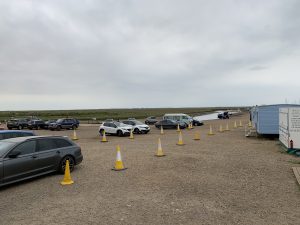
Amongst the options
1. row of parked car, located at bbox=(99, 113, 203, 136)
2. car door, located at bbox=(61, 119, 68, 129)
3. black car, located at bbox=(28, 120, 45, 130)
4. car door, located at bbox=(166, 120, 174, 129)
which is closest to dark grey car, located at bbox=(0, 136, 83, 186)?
row of parked car, located at bbox=(99, 113, 203, 136)

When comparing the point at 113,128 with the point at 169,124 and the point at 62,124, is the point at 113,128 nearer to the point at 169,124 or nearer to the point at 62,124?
the point at 169,124

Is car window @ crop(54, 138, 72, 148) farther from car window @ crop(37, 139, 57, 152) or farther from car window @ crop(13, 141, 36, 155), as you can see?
car window @ crop(13, 141, 36, 155)

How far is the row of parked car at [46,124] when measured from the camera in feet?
124

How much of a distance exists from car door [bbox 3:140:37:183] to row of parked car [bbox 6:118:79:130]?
29346 mm

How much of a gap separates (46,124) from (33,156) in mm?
33145

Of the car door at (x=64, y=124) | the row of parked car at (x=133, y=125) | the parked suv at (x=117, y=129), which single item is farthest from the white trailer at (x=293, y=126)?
the car door at (x=64, y=124)

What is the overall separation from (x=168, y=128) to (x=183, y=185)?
2714 centimetres

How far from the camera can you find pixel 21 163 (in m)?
8.88

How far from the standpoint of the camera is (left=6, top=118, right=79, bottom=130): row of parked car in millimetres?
37938

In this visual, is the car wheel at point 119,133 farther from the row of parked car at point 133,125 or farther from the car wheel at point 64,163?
the car wheel at point 64,163

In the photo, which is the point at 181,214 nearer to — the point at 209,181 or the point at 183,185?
the point at 183,185

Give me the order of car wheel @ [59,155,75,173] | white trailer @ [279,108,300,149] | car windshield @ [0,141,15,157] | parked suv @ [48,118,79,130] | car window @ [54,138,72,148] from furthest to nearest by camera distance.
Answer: parked suv @ [48,118,79,130] → white trailer @ [279,108,300,149] → car window @ [54,138,72,148] → car wheel @ [59,155,75,173] → car windshield @ [0,141,15,157]

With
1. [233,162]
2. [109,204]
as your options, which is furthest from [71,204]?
[233,162]

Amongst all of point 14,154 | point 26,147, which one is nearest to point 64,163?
point 26,147
